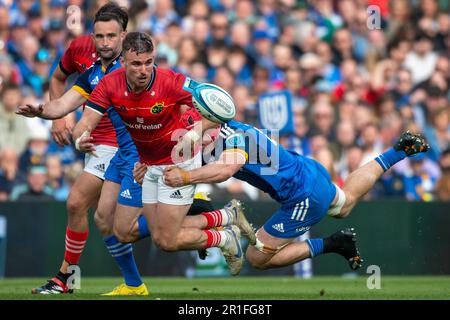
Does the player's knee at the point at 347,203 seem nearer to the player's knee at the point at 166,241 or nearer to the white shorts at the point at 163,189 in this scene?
the white shorts at the point at 163,189

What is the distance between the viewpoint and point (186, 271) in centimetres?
1477

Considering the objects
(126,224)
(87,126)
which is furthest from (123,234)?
(87,126)

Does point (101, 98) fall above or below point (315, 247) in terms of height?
above

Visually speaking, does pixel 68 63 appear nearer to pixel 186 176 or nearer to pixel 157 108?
pixel 157 108

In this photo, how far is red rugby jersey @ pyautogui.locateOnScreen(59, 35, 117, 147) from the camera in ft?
36.5

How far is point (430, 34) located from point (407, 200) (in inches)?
180

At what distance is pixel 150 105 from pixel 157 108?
69 mm

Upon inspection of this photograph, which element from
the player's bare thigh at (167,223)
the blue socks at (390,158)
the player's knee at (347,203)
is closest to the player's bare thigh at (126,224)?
the player's bare thigh at (167,223)

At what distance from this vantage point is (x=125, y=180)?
1077cm

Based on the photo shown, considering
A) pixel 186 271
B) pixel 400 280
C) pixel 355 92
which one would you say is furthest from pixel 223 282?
pixel 355 92

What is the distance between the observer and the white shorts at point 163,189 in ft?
33.4

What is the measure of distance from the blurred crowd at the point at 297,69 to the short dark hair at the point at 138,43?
17.3 feet
